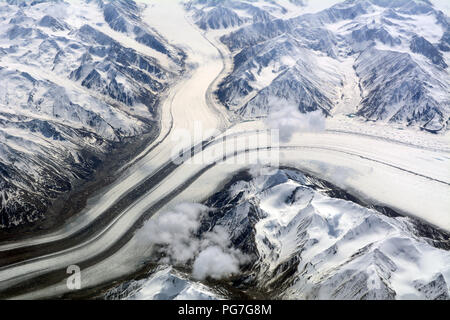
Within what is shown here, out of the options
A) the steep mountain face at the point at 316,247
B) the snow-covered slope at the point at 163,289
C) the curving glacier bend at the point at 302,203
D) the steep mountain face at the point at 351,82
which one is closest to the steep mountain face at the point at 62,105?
the curving glacier bend at the point at 302,203

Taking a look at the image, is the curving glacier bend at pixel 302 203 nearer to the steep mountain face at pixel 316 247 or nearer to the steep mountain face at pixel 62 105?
the steep mountain face at pixel 316 247

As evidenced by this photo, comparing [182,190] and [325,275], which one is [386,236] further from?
[182,190]

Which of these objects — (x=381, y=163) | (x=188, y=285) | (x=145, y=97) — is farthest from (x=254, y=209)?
(x=145, y=97)

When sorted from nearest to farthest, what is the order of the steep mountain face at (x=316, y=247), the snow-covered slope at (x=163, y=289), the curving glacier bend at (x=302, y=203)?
the snow-covered slope at (x=163, y=289) < the steep mountain face at (x=316, y=247) < the curving glacier bend at (x=302, y=203)

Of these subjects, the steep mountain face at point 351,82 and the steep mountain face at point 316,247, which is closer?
the steep mountain face at point 316,247

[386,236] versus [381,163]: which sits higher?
[381,163]

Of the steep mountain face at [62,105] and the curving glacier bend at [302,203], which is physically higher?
the steep mountain face at [62,105]

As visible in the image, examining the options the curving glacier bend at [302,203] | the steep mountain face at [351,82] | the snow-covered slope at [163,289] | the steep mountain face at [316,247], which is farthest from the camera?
the steep mountain face at [351,82]
